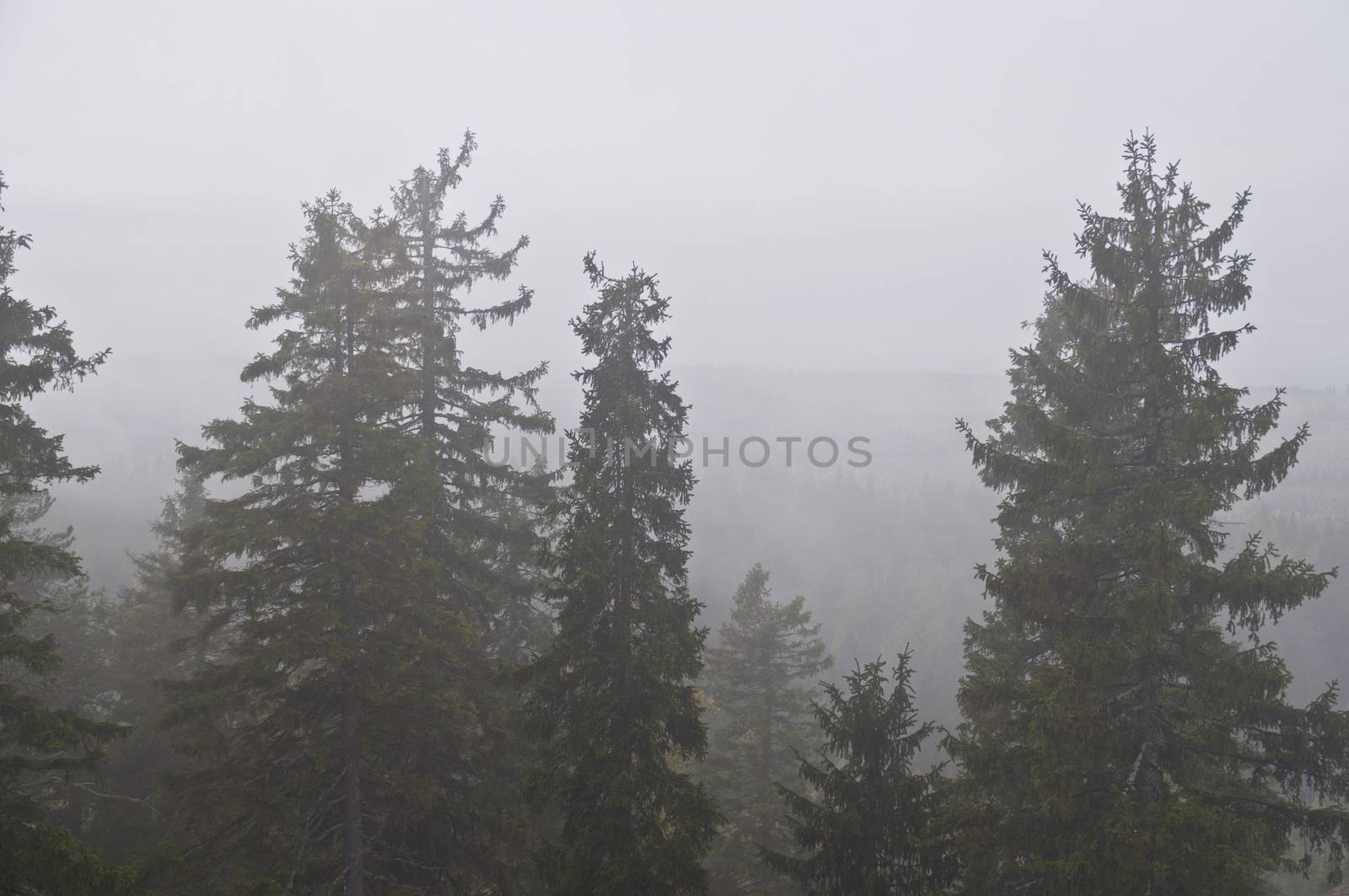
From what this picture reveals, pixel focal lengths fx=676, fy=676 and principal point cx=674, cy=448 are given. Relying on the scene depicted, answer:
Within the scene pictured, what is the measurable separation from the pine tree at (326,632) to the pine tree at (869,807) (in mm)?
6204

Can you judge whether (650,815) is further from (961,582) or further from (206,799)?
(961,582)

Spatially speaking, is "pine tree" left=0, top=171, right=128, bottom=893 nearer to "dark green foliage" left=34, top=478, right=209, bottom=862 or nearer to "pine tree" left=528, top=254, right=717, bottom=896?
"dark green foliage" left=34, top=478, right=209, bottom=862

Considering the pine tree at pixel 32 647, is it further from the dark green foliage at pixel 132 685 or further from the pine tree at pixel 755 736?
the pine tree at pixel 755 736

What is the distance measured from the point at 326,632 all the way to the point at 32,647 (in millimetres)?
3434

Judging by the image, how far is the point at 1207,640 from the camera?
9.28 metres

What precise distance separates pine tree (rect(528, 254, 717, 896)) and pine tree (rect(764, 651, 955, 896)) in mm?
2381

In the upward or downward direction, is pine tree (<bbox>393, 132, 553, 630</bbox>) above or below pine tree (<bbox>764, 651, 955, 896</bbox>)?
above

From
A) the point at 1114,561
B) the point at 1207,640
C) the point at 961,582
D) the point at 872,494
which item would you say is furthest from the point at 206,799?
the point at 872,494

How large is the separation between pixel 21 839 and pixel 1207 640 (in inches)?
581

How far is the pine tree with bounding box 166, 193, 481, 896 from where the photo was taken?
1004 cm

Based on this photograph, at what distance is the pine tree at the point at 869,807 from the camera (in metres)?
11.6

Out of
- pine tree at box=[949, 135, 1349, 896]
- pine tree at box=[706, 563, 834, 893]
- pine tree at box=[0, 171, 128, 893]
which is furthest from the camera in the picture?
pine tree at box=[706, 563, 834, 893]

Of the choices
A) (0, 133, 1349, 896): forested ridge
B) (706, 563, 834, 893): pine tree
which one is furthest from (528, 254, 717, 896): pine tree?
(706, 563, 834, 893): pine tree

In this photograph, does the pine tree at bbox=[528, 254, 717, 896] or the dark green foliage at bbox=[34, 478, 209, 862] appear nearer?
the pine tree at bbox=[528, 254, 717, 896]
